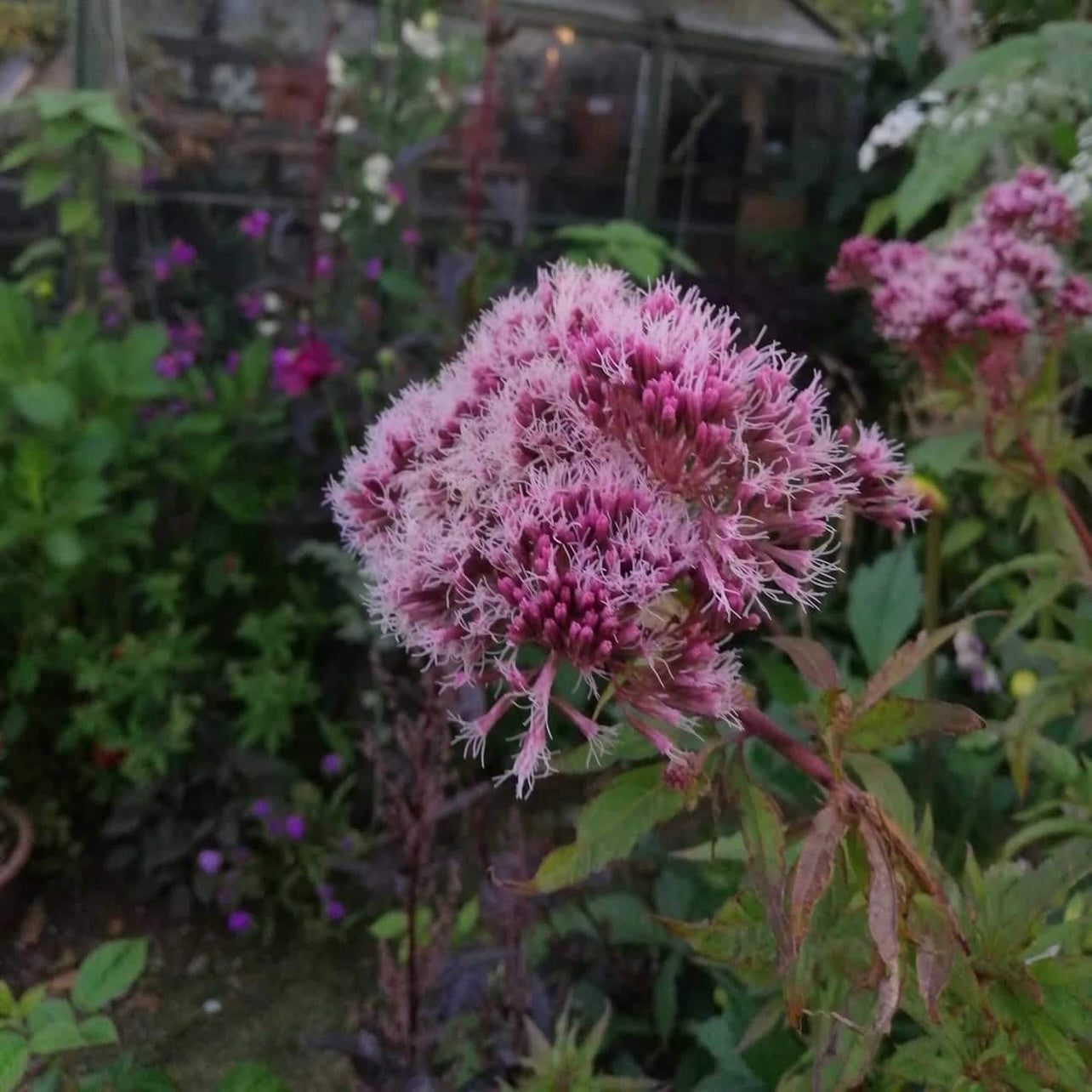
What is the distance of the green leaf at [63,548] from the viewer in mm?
1632

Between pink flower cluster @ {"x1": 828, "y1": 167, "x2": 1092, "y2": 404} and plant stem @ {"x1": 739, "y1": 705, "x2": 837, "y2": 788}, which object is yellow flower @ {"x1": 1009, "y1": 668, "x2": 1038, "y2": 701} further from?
plant stem @ {"x1": 739, "y1": 705, "x2": 837, "y2": 788}

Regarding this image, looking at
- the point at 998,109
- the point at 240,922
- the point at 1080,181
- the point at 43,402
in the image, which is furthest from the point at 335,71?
the point at 240,922

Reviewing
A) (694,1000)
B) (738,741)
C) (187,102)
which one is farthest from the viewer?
(187,102)

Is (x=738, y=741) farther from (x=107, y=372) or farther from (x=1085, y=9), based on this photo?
(x=1085, y=9)

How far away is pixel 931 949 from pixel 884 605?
3.18ft

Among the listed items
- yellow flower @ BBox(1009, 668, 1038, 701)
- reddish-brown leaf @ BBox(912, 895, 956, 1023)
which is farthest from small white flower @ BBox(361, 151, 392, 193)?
reddish-brown leaf @ BBox(912, 895, 956, 1023)

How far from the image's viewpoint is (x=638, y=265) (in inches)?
71.9

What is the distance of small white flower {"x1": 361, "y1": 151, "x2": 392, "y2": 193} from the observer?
213 cm

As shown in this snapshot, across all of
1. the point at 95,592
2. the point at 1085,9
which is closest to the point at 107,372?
the point at 95,592

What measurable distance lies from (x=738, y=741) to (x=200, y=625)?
1501mm

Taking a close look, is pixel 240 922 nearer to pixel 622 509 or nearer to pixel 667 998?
pixel 667 998

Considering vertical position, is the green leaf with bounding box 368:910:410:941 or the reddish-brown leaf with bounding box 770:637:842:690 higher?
the reddish-brown leaf with bounding box 770:637:842:690

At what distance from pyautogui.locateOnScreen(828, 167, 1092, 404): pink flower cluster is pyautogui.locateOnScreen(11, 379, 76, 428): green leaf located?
1.09 meters

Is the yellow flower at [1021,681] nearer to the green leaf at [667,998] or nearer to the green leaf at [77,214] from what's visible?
the green leaf at [667,998]
